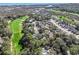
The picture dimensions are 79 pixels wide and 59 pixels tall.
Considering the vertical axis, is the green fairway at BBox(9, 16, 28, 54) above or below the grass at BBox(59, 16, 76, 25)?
below

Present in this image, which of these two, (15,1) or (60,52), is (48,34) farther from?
(15,1)

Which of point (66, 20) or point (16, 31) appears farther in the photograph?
point (66, 20)

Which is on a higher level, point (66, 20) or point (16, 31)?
point (66, 20)

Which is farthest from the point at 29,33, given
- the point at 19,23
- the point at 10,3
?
the point at 10,3

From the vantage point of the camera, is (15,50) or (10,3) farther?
(10,3)

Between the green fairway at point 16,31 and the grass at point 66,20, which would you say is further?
the grass at point 66,20

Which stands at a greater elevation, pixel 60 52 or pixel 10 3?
pixel 10 3

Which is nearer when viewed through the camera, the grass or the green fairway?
the green fairway

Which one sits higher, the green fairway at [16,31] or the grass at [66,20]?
the grass at [66,20]
